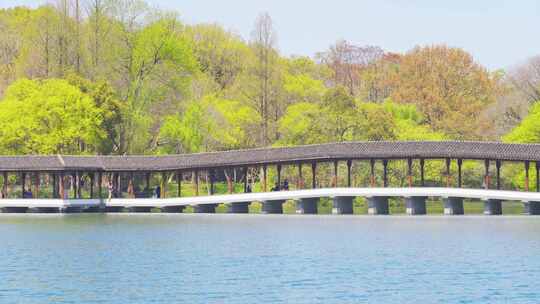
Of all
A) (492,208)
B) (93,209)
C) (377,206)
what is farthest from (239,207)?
(492,208)

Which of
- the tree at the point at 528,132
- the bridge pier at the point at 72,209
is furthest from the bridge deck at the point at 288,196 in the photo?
the tree at the point at 528,132

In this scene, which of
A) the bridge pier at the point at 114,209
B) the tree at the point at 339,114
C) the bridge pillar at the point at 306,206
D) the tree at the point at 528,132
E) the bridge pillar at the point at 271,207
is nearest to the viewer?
the bridge pillar at the point at 306,206

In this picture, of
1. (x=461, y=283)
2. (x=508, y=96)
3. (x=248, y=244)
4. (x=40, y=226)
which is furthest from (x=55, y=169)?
(x=461, y=283)

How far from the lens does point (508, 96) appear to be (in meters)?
95.6

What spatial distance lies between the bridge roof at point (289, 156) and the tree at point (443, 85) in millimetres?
29603

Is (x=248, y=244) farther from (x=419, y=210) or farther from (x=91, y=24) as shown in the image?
(x=91, y=24)

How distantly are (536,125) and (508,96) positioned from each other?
12725 millimetres

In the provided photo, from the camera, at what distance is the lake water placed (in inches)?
1330

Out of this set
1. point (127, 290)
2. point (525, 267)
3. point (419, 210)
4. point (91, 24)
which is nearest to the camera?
point (127, 290)

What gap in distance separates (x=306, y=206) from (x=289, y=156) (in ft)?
9.88

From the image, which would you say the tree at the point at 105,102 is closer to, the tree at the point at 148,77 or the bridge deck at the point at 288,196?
the tree at the point at 148,77

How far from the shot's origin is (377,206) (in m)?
71.3

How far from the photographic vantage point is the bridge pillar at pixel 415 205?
70.1 metres

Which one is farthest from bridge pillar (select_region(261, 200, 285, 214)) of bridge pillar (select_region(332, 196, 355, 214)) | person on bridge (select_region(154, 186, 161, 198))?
person on bridge (select_region(154, 186, 161, 198))
